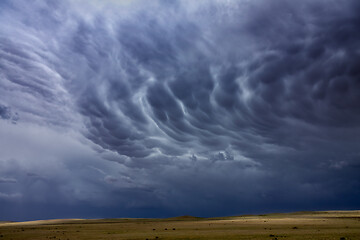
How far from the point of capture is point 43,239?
47.6m

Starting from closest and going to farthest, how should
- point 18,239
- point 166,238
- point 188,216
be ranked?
point 166,238 → point 18,239 → point 188,216

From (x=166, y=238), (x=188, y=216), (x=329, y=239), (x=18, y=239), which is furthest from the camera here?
(x=188, y=216)

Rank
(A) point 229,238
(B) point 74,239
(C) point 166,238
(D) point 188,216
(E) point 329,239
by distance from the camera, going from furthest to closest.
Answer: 1. (D) point 188,216
2. (B) point 74,239
3. (C) point 166,238
4. (A) point 229,238
5. (E) point 329,239

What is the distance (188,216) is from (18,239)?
103873 millimetres

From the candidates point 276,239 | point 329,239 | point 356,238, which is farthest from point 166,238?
point 356,238

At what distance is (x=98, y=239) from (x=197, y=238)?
1607 centimetres

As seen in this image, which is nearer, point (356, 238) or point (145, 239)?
point (356, 238)

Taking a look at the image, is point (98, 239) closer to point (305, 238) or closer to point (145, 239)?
point (145, 239)

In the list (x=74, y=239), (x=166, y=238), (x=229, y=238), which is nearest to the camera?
(x=229, y=238)

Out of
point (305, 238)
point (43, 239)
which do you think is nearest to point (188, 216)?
point (43, 239)

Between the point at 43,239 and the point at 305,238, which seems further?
the point at 43,239

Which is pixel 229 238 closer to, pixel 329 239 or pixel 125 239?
pixel 329 239

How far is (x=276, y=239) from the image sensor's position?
35.4 m

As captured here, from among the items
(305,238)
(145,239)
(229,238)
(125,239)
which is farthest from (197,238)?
(305,238)
